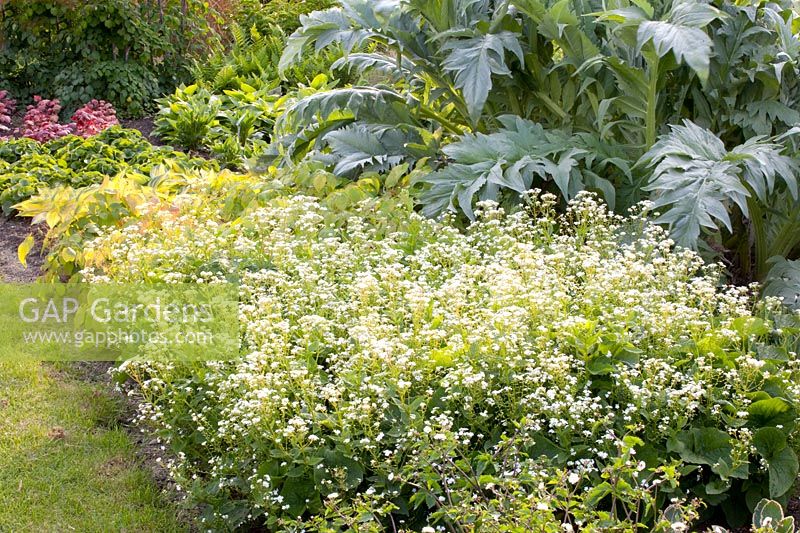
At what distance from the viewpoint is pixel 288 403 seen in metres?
2.96

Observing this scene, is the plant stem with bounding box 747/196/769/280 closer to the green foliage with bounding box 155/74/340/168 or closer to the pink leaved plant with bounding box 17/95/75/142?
the green foliage with bounding box 155/74/340/168

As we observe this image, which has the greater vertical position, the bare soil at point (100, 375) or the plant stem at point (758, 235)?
the plant stem at point (758, 235)

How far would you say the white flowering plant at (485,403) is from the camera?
107 inches

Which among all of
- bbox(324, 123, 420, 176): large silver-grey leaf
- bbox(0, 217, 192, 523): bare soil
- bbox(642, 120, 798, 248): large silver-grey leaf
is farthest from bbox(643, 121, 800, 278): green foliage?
bbox(0, 217, 192, 523): bare soil

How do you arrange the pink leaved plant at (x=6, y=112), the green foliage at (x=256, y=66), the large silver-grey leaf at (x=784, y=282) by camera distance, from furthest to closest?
the green foliage at (x=256, y=66), the pink leaved plant at (x=6, y=112), the large silver-grey leaf at (x=784, y=282)

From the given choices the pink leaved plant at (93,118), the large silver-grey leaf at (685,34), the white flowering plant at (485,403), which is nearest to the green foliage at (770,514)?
the white flowering plant at (485,403)

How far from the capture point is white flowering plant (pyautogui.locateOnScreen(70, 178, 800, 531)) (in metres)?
2.72

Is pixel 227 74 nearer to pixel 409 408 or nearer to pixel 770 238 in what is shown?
Result: pixel 770 238

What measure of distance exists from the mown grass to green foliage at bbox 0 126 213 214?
201cm

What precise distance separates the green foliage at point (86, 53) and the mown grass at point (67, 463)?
16.3 ft

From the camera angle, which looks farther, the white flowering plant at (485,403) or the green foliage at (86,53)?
the green foliage at (86,53)

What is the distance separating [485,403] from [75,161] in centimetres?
455

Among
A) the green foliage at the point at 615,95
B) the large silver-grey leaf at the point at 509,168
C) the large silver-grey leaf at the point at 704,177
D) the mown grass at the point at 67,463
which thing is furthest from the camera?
the large silver-grey leaf at the point at 509,168

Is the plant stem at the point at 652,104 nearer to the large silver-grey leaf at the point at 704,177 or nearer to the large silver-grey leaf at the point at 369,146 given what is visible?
the large silver-grey leaf at the point at 704,177
